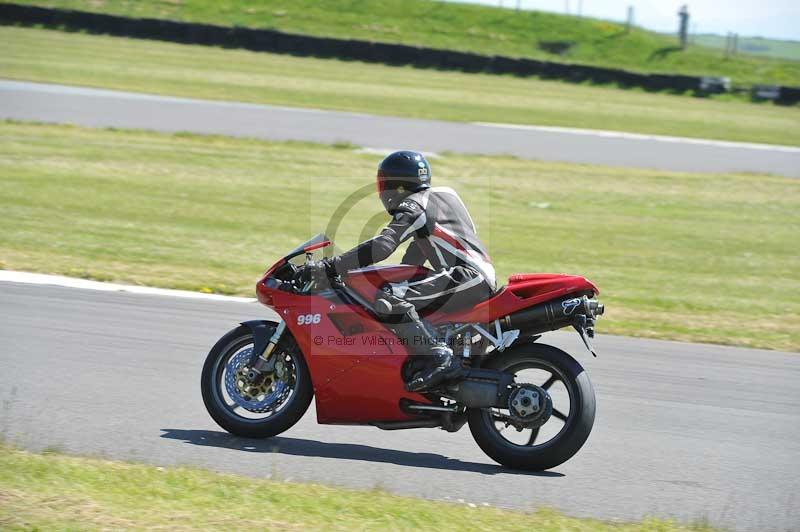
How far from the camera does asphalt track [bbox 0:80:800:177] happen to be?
2325cm

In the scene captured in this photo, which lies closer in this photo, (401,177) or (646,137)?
(401,177)

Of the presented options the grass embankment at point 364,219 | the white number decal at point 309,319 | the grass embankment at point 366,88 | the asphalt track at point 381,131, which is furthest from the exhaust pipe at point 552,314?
the grass embankment at point 366,88

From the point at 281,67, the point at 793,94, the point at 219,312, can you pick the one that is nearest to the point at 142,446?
the point at 219,312

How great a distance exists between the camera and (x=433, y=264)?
619 cm

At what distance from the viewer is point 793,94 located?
40031 mm

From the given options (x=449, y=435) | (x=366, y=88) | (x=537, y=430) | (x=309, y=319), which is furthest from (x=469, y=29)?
(x=537, y=430)

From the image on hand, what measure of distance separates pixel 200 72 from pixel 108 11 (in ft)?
42.6

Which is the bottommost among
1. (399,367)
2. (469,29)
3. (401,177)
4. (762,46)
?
(399,367)

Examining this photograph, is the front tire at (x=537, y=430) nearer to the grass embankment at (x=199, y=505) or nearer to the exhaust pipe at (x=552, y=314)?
the exhaust pipe at (x=552, y=314)

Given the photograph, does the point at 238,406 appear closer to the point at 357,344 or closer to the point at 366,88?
the point at 357,344

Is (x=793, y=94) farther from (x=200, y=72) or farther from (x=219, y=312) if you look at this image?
(x=219, y=312)

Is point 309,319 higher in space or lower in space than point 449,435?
higher

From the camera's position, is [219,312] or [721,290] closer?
[219,312]

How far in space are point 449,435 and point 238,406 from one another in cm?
142
